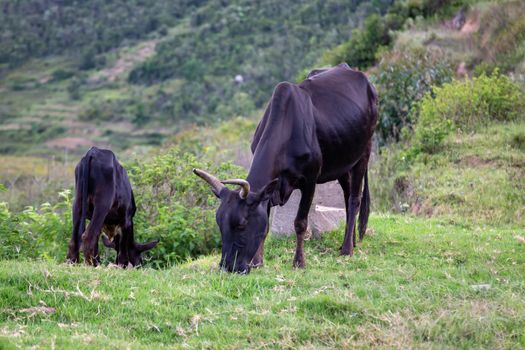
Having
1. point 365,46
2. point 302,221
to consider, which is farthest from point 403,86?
point 302,221

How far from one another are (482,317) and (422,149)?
9709 mm

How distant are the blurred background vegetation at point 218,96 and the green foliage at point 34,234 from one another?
0.03 meters

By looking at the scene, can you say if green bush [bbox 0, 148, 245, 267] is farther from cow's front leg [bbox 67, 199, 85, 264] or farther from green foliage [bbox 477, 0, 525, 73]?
green foliage [bbox 477, 0, 525, 73]

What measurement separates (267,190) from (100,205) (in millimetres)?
2646

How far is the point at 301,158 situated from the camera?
850cm

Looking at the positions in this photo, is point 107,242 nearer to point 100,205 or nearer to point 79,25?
point 100,205

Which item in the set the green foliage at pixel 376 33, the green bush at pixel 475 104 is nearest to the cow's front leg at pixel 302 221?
the green bush at pixel 475 104

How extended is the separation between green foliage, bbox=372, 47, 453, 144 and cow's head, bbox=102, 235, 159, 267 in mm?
8547

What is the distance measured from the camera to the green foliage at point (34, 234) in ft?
34.4

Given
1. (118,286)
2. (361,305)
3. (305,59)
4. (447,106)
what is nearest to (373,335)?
(361,305)

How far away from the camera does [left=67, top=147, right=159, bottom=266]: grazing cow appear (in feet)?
31.2

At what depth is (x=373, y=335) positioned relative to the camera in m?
6.11

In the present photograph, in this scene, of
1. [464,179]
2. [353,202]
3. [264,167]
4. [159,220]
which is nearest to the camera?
[264,167]

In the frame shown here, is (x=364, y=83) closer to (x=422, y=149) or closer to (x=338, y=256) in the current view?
(x=338, y=256)
